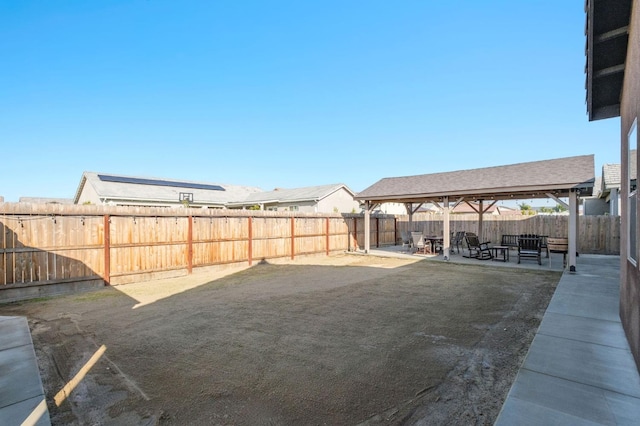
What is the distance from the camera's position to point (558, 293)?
258 inches

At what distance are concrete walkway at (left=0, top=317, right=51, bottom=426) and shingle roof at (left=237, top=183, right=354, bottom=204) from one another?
61.0 ft

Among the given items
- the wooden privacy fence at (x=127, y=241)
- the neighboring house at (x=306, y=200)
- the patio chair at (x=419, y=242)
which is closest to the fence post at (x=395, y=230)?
the patio chair at (x=419, y=242)

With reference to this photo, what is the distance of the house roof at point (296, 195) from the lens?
22.8 metres

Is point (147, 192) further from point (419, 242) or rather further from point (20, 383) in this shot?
point (20, 383)

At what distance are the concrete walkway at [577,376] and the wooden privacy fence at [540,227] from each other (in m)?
11.4

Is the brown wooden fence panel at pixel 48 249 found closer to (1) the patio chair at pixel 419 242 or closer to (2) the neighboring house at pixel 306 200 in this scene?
(1) the patio chair at pixel 419 242

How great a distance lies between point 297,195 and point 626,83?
20.6m

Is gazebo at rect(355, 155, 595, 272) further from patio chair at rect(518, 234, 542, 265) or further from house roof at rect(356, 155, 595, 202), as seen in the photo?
patio chair at rect(518, 234, 542, 265)

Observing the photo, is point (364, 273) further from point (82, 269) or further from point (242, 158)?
point (242, 158)

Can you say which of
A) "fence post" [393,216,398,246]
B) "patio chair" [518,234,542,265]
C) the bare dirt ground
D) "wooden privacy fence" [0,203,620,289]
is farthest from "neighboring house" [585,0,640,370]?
"fence post" [393,216,398,246]

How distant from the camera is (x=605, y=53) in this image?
438 cm

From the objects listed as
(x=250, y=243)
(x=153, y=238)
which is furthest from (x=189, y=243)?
(x=250, y=243)

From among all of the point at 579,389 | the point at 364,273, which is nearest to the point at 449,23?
the point at 364,273

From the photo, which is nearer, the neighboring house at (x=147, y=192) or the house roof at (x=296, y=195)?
the neighboring house at (x=147, y=192)
